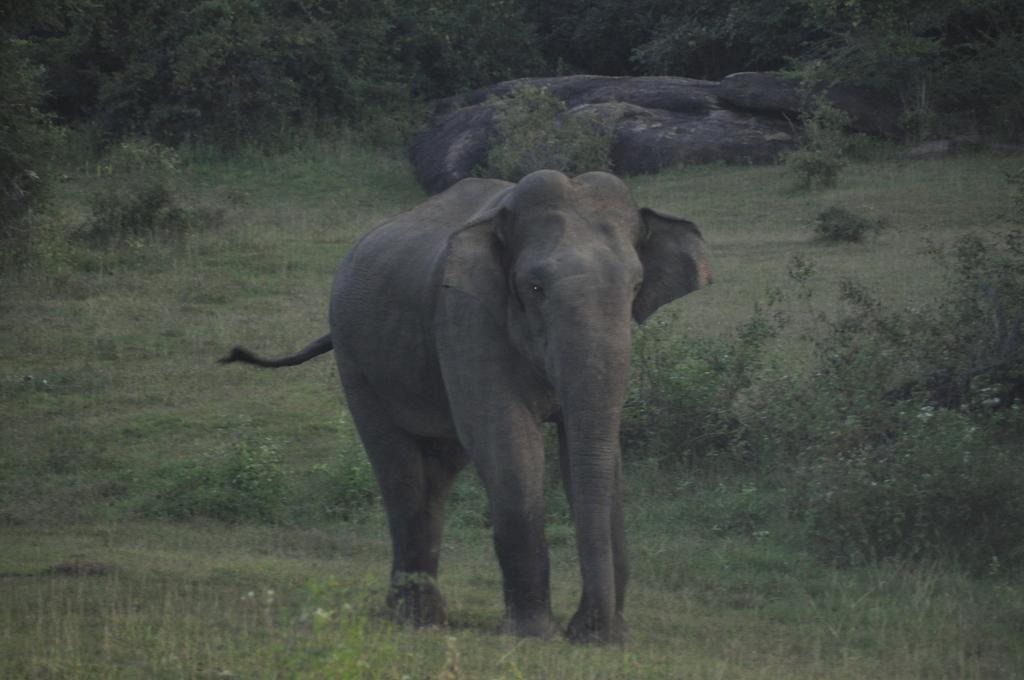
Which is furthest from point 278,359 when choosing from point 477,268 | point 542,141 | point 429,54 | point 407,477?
point 429,54

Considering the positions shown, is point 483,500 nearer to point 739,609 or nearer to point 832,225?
point 739,609

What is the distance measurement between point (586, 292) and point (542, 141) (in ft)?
65.0

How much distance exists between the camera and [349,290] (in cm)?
859

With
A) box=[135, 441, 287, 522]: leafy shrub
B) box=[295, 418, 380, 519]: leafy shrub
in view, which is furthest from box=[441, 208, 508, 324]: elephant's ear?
box=[135, 441, 287, 522]: leafy shrub

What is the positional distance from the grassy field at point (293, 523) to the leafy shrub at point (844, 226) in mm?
328

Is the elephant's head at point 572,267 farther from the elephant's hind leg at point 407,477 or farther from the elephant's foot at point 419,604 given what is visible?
the elephant's hind leg at point 407,477

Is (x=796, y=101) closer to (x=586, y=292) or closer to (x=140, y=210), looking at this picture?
(x=140, y=210)

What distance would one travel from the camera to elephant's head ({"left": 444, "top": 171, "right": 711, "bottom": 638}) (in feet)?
21.4

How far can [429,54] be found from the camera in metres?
36.6

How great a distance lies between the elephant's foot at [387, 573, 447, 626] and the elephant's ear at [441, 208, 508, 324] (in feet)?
5.25

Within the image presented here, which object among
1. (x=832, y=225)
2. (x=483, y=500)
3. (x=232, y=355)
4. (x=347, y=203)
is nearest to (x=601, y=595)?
(x=232, y=355)

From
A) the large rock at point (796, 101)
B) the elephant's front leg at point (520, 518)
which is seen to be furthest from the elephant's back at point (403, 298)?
the large rock at point (796, 101)

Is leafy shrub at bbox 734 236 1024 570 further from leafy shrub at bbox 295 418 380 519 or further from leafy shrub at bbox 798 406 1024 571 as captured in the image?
leafy shrub at bbox 295 418 380 519

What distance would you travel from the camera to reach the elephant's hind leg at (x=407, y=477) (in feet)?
27.4
